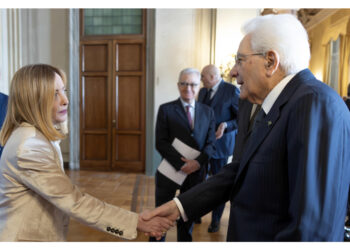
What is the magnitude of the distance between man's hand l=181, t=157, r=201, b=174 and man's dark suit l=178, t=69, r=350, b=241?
157 cm

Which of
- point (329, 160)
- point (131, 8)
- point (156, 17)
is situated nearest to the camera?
point (329, 160)

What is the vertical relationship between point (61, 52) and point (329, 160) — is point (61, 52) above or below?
above

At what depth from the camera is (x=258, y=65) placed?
1.33 m

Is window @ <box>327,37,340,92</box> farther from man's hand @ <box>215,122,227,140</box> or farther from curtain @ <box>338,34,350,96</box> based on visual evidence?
man's hand @ <box>215,122,227,140</box>

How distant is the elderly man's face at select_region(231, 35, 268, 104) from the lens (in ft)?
4.37

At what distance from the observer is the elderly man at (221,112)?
12.9ft

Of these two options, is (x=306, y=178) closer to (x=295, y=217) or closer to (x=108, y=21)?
(x=295, y=217)

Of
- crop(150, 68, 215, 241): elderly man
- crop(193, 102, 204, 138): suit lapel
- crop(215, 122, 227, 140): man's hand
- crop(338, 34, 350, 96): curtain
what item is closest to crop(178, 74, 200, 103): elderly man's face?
crop(150, 68, 215, 241): elderly man

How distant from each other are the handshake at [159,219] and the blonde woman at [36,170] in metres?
0.24

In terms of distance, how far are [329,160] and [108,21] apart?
23.0ft

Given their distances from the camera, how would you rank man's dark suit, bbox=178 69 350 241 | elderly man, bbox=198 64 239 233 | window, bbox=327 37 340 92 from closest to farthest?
man's dark suit, bbox=178 69 350 241 → elderly man, bbox=198 64 239 233 → window, bbox=327 37 340 92

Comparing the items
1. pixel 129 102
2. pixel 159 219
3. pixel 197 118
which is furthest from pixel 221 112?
pixel 129 102

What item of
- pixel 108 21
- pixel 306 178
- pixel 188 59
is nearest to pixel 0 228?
pixel 306 178

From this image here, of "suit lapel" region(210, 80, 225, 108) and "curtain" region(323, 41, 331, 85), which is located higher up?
"curtain" region(323, 41, 331, 85)
